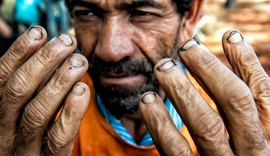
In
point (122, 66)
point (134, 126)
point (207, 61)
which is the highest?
point (207, 61)

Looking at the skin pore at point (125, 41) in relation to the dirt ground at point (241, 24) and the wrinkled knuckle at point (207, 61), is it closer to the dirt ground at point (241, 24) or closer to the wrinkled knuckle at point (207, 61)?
the wrinkled knuckle at point (207, 61)

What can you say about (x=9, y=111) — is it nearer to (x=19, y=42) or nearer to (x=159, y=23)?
(x=19, y=42)

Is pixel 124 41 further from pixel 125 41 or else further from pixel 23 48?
pixel 23 48

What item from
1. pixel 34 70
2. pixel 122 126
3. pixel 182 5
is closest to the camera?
pixel 34 70

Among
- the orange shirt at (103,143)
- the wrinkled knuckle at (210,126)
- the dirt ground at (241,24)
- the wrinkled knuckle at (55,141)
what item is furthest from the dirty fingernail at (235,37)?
the dirt ground at (241,24)

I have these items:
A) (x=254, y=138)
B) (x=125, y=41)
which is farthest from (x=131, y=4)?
(x=254, y=138)

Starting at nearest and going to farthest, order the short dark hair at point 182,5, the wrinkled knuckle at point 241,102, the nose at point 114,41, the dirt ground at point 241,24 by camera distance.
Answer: the wrinkled knuckle at point 241,102, the nose at point 114,41, the short dark hair at point 182,5, the dirt ground at point 241,24

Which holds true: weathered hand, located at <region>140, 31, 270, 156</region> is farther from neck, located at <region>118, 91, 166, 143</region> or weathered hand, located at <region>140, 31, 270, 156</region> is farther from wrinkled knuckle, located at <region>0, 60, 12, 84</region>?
neck, located at <region>118, 91, 166, 143</region>
